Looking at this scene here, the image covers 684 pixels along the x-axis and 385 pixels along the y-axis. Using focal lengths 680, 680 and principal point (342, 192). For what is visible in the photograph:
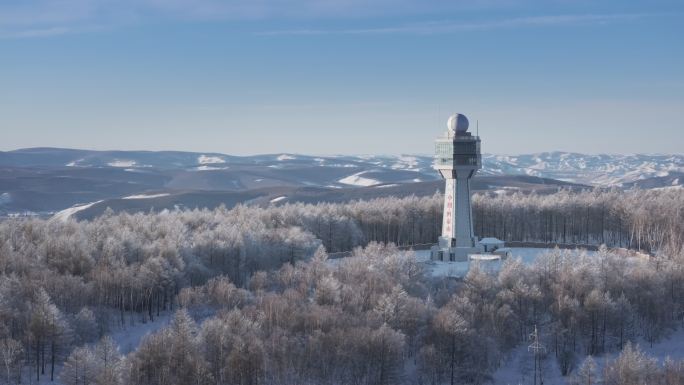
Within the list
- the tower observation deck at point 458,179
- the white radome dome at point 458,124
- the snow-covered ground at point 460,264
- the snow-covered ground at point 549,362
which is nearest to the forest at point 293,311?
the snow-covered ground at point 549,362

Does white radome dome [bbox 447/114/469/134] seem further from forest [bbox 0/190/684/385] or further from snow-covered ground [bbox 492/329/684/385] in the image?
snow-covered ground [bbox 492/329/684/385]

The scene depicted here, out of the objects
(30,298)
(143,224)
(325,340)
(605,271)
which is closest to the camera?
(325,340)

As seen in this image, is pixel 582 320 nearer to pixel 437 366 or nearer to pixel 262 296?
pixel 437 366

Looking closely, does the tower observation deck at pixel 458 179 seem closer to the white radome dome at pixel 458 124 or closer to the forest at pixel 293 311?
the white radome dome at pixel 458 124

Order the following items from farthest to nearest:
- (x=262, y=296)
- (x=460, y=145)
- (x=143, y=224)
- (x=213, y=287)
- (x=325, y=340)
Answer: (x=143, y=224), (x=460, y=145), (x=213, y=287), (x=262, y=296), (x=325, y=340)

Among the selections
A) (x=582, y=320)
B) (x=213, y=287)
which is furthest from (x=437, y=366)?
(x=213, y=287)

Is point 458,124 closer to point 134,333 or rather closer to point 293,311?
point 293,311

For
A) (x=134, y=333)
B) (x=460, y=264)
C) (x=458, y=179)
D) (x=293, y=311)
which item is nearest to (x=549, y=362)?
(x=293, y=311)
